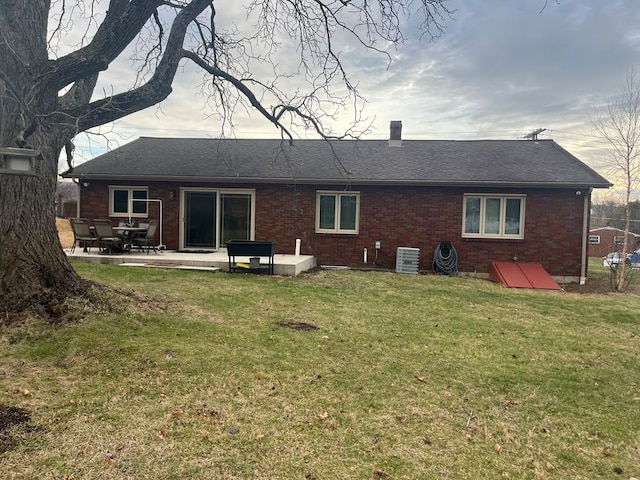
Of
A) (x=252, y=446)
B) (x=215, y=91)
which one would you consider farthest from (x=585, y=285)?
(x=252, y=446)

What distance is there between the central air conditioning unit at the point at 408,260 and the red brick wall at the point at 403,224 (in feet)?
1.43

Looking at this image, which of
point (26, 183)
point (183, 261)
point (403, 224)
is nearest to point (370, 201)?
point (403, 224)

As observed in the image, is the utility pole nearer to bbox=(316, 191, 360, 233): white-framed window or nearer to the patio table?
bbox=(316, 191, 360, 233): white-framed window

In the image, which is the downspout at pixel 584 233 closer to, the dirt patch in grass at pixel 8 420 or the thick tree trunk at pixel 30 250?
the thick tree trunk at pixel 30 250

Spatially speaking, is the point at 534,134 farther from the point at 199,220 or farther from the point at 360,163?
the point at 199,220

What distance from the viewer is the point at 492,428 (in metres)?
3.27

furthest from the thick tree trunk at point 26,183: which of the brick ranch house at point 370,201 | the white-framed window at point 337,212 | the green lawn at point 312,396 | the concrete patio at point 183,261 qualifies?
the white-framed window at point 337,212

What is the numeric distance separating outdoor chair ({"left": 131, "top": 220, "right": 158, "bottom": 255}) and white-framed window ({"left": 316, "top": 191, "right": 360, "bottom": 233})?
4.85 m

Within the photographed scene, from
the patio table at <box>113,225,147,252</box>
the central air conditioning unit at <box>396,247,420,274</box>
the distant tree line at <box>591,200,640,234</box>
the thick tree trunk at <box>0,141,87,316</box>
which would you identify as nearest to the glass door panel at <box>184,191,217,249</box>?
the patio table at <box>113,225,147,252</box>

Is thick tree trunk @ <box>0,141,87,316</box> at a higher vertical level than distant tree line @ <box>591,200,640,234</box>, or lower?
lower

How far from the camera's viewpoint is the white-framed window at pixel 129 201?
1379cm

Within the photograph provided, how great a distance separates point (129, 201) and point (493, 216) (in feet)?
37.6

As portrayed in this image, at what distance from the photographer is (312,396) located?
3674mm

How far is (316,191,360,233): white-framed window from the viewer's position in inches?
518
